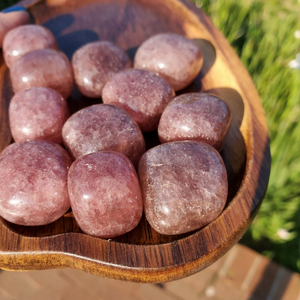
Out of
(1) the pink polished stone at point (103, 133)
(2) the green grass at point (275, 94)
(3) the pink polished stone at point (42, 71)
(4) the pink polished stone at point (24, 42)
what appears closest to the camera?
(1) the pink polished stone at point (103, 133)

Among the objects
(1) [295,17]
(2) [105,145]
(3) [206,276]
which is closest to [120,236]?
(2) [105,145]

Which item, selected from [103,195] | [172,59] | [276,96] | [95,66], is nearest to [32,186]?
[103,195]

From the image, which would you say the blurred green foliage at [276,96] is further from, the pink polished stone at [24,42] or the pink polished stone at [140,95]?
the pink polished stone at [24,42]

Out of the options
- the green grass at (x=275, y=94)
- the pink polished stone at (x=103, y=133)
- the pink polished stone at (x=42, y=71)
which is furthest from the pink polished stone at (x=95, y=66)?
the green grass at (x=275, y=94)

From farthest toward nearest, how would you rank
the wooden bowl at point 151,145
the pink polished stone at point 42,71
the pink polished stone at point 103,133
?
1. the pink polished stone at point 42,71
2. the pink polished stone at point 103,133
3. the wooden bowl at point 151,145

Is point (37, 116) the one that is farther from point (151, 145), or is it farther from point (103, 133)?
point (151, 145)

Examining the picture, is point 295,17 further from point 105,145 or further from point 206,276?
point 206,276
